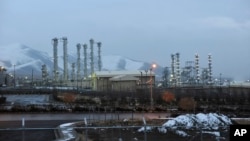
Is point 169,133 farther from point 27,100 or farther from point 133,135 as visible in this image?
point 27,100

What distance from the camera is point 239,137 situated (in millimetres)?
7633

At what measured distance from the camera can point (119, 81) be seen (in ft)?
463

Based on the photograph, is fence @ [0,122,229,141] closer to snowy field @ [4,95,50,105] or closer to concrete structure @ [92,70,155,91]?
snowy field @ [4,95,50,105]

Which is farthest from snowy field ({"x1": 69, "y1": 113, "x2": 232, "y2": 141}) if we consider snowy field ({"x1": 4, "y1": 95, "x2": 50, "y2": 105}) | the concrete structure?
the concrete structure

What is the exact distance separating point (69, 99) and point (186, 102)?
61.4 feet

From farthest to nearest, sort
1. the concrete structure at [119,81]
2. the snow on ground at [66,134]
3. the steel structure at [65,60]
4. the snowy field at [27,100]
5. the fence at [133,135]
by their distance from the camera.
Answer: the steel structure at [65,60], the concrete structure at [119,81], the snowy field at [27,100], the snow on ground at [66,134], the fence at [133,135]

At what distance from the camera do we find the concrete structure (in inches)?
5290

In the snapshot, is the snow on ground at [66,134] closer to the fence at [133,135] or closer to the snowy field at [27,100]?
the fence at [133,135]

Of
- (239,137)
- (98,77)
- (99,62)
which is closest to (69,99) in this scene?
(239,137)

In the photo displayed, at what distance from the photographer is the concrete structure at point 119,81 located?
134375 millimetres

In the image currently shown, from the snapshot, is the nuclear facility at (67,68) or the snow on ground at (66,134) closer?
the snow on ground at (66,134)

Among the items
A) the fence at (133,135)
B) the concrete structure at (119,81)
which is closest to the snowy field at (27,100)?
the fence at (133,135)

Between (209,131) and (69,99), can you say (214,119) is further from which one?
(69,99)

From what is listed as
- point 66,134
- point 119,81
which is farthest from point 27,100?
point 119,81
